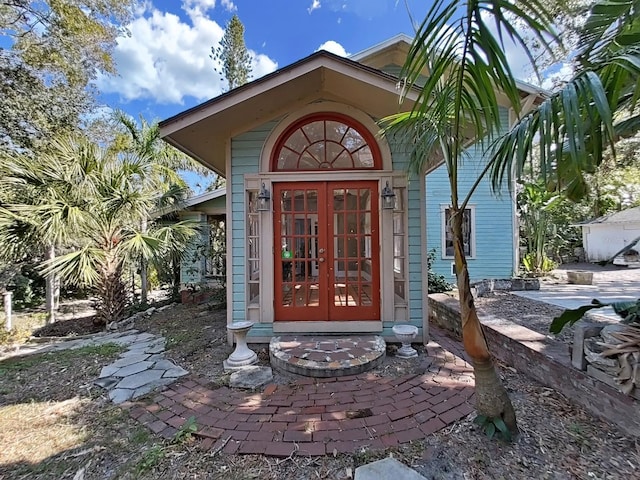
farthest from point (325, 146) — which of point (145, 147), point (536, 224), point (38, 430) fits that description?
point (536, 224)

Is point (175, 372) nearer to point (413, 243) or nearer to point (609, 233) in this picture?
point (413, 243)

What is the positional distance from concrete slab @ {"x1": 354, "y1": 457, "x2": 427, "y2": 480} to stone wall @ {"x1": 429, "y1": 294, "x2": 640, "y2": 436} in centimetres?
158

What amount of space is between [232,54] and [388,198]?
16587 millimetres

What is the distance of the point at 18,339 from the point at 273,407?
525 cm

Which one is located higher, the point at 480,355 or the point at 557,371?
the point at 480,355

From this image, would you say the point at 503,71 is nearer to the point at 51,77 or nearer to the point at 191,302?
the point at 191,302

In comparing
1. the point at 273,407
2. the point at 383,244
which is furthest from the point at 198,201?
the point at 273,407

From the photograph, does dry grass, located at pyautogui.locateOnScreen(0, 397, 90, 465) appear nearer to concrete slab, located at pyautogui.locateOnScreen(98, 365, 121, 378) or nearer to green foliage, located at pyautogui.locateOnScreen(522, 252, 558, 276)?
concrete slab, located at pyautogui.locateOnScreen(98, 365, 121, 378)

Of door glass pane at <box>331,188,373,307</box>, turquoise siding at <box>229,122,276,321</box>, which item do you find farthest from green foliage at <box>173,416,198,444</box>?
door glass pane at <box>331,188,373,307</box>

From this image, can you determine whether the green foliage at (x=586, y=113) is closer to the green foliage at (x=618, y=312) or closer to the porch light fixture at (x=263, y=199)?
the green foliage at (x=618, y=312)

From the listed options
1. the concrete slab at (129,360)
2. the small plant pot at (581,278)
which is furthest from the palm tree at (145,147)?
the small plant pot at (581,278)

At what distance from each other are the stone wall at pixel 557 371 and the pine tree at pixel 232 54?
17139 mm

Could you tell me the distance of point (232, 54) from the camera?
17.0 m

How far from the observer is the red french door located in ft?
14.6
